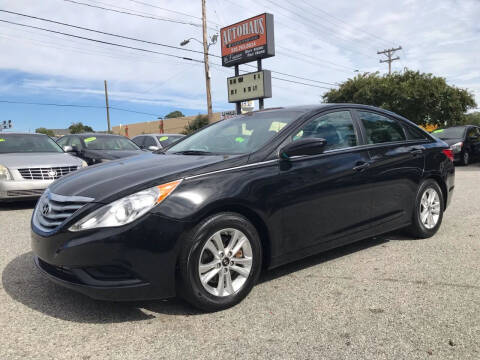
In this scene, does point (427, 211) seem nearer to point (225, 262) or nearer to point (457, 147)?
point (225, 262)

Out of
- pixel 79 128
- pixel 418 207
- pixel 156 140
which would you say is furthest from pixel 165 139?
pixel 79 128

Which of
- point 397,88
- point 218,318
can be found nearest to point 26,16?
point 218,318

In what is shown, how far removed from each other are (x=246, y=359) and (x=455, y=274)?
2.28 metres

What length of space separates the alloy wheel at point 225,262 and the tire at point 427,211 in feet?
8.07

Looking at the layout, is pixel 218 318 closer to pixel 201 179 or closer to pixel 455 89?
pixel 201 179

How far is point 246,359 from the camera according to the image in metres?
2.38

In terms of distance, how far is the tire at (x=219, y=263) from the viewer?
282cm

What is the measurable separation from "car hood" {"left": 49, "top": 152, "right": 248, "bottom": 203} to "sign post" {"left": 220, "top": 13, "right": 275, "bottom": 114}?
21.4m

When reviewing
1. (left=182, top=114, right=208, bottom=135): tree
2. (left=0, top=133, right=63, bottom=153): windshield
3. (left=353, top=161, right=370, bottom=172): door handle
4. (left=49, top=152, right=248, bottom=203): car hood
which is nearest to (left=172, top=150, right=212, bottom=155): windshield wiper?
(left=49, top=152, right=248, bottom=203): car hood

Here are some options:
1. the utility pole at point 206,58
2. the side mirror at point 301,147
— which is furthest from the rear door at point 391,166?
the utility pole at point 206,58

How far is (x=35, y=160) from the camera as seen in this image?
7.40m

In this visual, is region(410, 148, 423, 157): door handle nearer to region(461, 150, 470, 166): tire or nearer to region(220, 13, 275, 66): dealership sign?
region(461, 150, 470, 166): tire

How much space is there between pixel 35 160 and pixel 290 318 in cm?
615

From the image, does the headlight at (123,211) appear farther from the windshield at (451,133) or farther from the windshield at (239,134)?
the windshield at (451,133)
